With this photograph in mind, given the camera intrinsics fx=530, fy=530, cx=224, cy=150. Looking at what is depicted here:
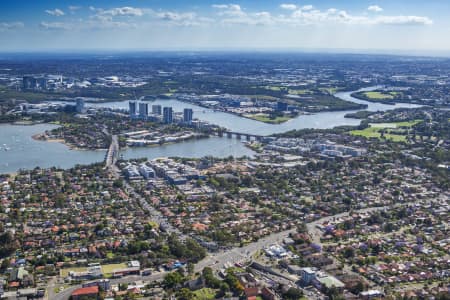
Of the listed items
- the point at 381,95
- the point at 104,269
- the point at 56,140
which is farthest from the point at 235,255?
the point at 381,95

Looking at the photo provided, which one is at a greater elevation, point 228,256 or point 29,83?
point 29,83

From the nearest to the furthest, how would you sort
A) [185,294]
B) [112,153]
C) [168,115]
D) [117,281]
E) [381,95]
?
[185,294] → [117,281] → [112,153] → [168,115] → [381,95]

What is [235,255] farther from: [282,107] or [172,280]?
[282,107]

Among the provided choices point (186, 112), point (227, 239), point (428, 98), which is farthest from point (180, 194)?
point (428, 98)

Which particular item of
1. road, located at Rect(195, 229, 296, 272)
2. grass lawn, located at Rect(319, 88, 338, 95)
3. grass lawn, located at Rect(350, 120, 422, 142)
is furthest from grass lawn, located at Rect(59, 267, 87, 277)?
grass lawn, located at Rect(319, 88, 338, 95)

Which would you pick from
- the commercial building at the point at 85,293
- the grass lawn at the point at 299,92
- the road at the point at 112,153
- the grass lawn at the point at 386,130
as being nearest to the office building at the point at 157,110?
the road at the point at 112,153

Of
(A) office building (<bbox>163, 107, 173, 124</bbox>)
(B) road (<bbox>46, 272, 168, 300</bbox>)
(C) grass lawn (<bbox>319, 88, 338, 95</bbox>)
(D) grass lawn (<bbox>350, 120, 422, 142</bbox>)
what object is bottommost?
(B) road (<bbox>46, 272, 168, 300</bbox>)

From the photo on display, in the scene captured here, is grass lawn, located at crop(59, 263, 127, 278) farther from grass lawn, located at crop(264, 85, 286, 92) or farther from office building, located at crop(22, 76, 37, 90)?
office building, located at crop(22, 76, 37, 90)
